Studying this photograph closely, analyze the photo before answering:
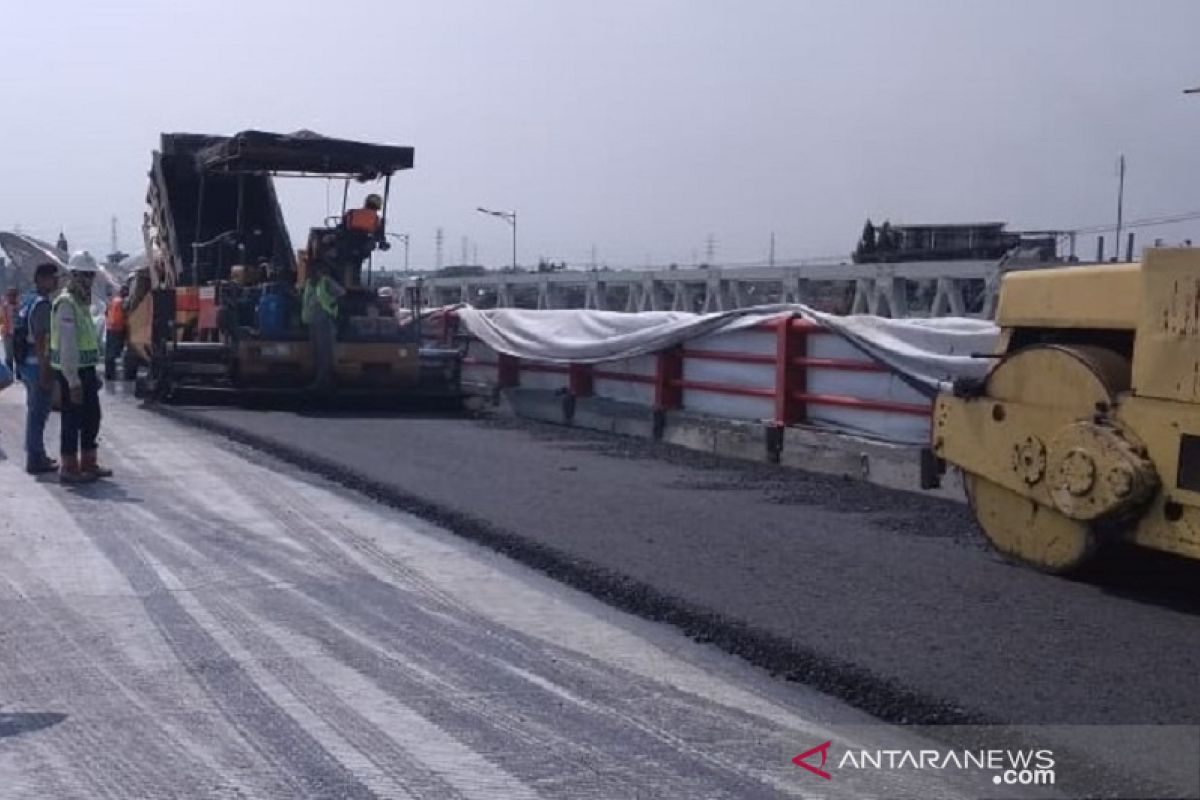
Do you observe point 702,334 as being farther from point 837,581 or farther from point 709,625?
point 709,625

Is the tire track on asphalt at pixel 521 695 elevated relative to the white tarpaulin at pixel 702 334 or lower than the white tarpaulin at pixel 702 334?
lower

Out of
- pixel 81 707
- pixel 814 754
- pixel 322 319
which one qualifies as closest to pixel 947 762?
pixel 814 754

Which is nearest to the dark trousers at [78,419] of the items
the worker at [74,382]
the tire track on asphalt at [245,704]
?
the worker at [74,382]

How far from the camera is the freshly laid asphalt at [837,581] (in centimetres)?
696

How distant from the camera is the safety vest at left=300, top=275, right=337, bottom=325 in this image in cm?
2125

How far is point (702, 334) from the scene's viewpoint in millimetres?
16500

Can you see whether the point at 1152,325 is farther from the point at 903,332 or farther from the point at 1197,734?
the point at 903,332

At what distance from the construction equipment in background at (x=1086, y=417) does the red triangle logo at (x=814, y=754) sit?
2.72 meters

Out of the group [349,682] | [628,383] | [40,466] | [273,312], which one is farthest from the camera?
[273,312]

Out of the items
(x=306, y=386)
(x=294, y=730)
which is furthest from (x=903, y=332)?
(x=306, y=386)


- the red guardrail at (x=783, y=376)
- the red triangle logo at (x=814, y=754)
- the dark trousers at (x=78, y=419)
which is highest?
the red guardrail at (x=783, y=376)

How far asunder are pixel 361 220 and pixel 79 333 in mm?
8343

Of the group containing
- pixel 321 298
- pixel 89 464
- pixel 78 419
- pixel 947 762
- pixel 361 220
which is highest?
pixel 361 220

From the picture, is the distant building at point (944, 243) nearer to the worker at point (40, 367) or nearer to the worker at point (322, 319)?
the worker at point (322, 319)
